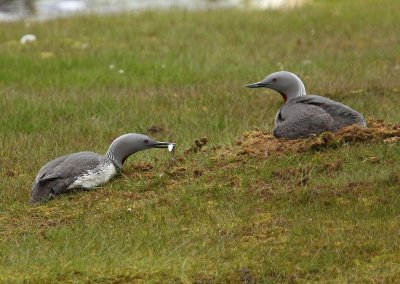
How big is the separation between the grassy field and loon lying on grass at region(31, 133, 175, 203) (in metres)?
0.11

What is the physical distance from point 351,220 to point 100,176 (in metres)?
2.32

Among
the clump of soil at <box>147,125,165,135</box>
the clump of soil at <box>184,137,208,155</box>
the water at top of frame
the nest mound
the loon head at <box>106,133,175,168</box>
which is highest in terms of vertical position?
the nest mound

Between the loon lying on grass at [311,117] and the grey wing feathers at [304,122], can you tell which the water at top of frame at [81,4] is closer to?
the loon lying on grass at [311,117]

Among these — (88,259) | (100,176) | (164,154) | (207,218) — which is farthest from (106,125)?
(88,259)

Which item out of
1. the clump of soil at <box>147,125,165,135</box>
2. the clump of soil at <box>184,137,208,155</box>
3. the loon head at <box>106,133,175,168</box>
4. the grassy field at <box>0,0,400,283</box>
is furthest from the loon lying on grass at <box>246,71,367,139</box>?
the clump of soil at <box>147,125,165,135</box>

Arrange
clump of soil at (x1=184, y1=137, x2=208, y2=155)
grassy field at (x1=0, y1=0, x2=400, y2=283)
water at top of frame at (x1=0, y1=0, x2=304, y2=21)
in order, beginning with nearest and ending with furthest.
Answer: grassy field at (x1=0, y1=0, x2=400, y2=283) < clump of soil at (x1=184, y1=137, x2=208, y2=155) < water at top of frame at (x1=0, y1=0, x2=304, y2=21)

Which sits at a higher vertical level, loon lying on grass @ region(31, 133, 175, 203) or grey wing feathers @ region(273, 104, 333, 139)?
grey wing feathers @ region(273, 104, 333, 139)

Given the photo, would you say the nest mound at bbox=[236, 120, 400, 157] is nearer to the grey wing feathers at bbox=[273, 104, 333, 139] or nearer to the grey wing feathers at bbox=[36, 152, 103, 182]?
the grey wing feathers at bbox=[273, 104, 333, 139]

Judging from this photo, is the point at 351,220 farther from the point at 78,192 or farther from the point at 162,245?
the point at 78,192

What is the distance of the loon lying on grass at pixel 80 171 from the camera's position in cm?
845

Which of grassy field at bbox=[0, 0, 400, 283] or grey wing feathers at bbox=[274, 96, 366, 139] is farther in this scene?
grey wing feathers at bbox=[274, 96, 366, 139]

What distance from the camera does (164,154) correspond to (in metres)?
9.80

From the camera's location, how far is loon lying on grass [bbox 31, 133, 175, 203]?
8453 mm

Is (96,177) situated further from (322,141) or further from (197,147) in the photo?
(322,141)
